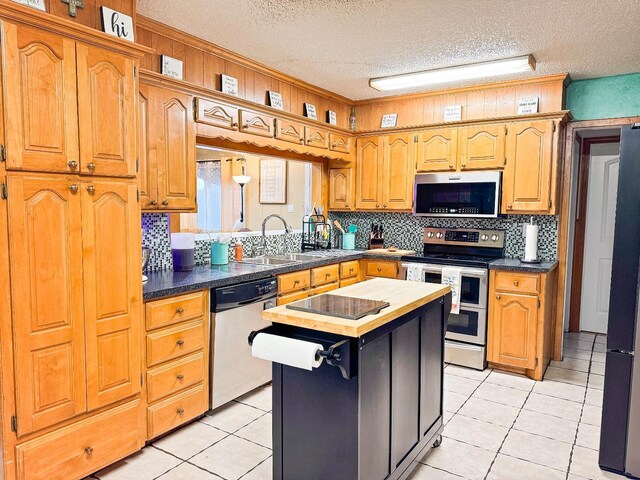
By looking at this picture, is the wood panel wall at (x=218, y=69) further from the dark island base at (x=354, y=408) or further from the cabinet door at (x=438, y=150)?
the dark island base at (x=354, y=408)

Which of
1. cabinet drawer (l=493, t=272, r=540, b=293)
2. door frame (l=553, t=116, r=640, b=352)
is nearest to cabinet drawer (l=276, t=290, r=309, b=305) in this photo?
cabinet drawer (l=493, t=272, r=540, b=293)

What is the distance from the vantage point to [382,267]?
453 cm

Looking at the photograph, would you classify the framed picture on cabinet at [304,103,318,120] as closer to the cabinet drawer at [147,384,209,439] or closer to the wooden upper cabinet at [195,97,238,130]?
the wooden upper cabinet at [195,97,238,130]

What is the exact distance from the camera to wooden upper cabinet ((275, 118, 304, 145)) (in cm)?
390

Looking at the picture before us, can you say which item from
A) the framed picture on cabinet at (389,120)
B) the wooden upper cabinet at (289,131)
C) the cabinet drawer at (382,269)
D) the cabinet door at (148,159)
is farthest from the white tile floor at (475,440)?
the framed picture on cabinet at (389,120)

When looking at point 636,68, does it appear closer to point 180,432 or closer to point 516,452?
point 516,452

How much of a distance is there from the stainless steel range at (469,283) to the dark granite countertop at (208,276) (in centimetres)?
103

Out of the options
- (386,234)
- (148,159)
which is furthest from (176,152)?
(386,234)

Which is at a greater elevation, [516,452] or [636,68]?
[636,68]

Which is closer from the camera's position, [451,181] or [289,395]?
[289,395]

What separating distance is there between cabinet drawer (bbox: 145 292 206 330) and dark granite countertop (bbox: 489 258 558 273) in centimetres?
248

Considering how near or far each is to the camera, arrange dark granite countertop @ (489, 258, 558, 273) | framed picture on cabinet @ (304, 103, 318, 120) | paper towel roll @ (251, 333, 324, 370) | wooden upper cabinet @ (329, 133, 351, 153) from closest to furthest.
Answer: paper towel roll @ (251, 333, 324, 370) < dark granite countertop @ (489, 258, 558, 273) < framed picture on cabinet @ (304, 103, 318, 120) < wooden upper cabinet @ (329, 133, 351, 153)

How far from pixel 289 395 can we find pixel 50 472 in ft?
3.98

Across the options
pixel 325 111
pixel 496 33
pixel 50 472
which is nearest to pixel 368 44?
pixel 496 33
